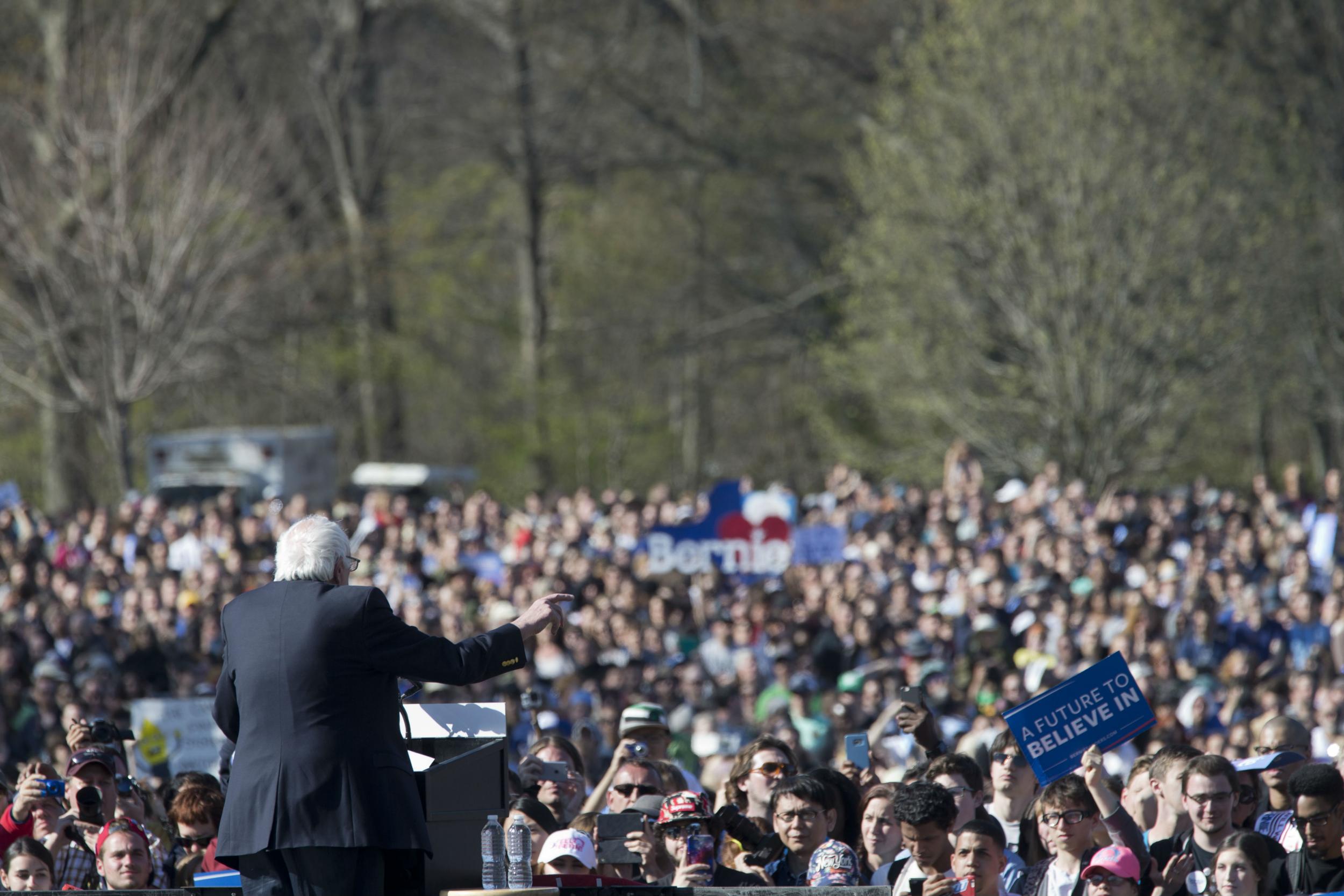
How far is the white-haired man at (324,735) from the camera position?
16.0ft

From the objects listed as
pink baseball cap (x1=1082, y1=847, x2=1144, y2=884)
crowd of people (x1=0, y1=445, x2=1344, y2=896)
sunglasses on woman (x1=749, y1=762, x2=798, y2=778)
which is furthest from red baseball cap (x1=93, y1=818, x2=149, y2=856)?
pink baseball cap (x1=1082, y1=847, x2=1144, y2=884)

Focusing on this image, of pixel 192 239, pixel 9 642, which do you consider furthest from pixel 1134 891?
pixel 192 239

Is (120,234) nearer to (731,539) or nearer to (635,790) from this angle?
(731,539)

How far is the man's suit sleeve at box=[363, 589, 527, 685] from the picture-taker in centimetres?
491

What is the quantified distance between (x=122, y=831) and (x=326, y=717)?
206cm

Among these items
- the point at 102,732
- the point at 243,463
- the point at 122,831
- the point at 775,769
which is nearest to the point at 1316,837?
the point at 775,769

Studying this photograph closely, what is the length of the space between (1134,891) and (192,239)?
2166 cm

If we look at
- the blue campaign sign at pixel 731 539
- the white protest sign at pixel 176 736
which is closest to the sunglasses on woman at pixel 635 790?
the white protest sign at pixel 176 736

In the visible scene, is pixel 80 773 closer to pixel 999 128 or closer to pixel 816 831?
pixel 816 831

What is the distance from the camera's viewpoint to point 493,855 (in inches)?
211

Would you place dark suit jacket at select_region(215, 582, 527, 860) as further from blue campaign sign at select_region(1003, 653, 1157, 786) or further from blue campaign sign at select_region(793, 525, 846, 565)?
blue campaign sign at select_region(793, 525, 846, 565)

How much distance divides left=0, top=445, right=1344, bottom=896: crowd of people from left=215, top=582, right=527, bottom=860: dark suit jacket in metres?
0.51

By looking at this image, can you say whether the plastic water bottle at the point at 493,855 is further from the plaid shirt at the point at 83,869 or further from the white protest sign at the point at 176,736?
the white protest sign at the point at 176,736

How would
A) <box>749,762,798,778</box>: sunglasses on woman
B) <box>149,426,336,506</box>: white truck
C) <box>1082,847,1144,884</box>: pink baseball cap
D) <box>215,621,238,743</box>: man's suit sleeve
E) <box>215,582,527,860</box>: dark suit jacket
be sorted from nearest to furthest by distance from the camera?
<box>215,582,527,860</box>: dark suit jacket, <box>215,621,238,743</box>: man's suit sleeve, <box>1082,847,1144,884</box>: pink baseball cap, <box>749,762,798,778</box>: sunglasses on woman, <box>149,426,336,506</box>: white truck
